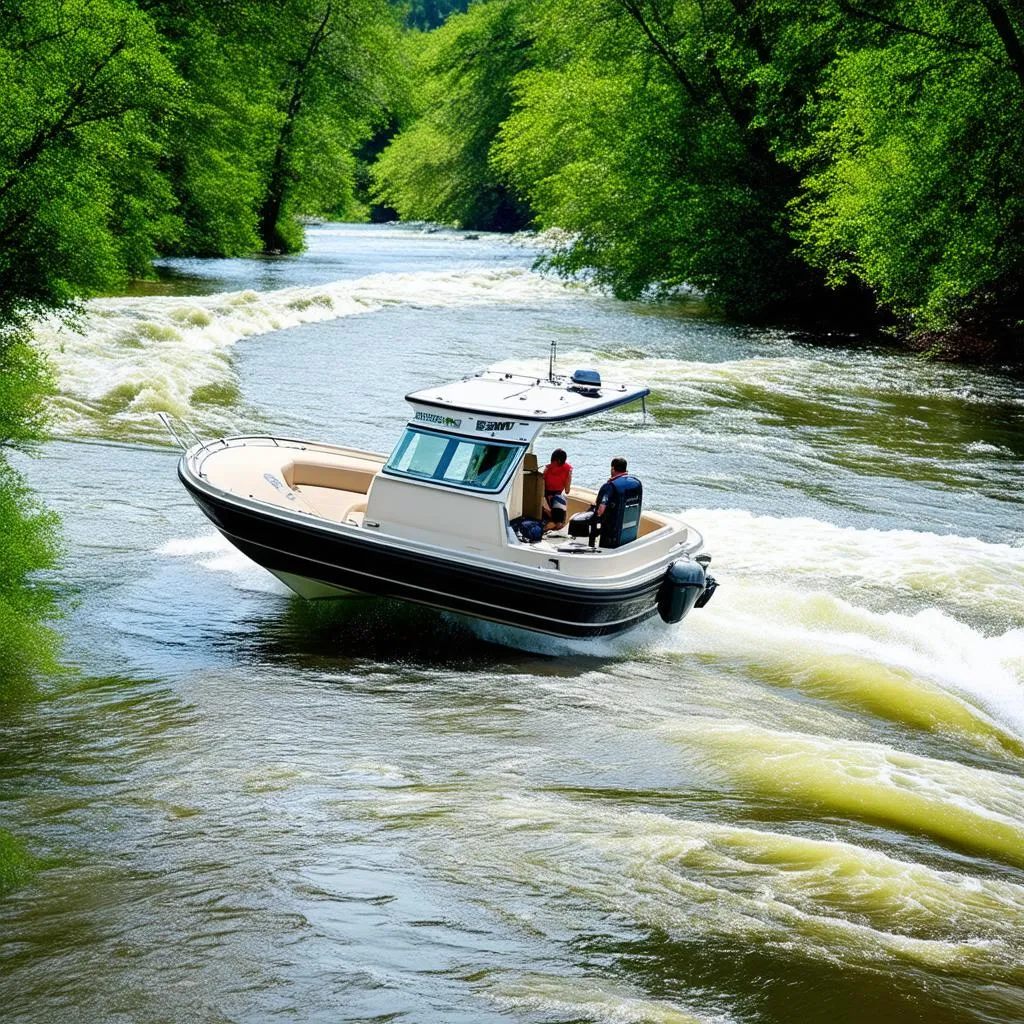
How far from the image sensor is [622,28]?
34625 millimetres

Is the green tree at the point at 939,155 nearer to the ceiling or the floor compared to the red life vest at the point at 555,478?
nearer to the ceiling

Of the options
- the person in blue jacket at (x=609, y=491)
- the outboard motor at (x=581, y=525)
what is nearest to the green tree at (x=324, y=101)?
the outboard motor at (x=581, y=525)

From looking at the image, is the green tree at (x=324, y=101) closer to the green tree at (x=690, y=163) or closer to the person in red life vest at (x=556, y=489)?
the green tree at (x=690, y=163)

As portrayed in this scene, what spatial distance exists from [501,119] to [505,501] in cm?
5002

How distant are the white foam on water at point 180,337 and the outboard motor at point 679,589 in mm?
6713

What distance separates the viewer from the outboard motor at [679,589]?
40.9ft

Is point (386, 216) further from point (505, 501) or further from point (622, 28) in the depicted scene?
point (505, 501)

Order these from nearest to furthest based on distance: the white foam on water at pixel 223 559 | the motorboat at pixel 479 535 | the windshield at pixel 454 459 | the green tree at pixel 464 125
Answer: the motorboat at pixel 479 535 → the windshield at pixel 454 459 → the white foam on water at pixel 223 559 → the green tree at pixel 464 125

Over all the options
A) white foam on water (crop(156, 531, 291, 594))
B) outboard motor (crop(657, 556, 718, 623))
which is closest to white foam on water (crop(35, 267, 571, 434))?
white foam on water (crop(156, 531, 291, 594))

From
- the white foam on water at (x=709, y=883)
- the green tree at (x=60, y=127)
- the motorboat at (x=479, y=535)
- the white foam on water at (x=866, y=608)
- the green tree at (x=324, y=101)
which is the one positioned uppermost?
the green tree at (x=324, y=101)

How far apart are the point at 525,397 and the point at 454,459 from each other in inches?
38.5

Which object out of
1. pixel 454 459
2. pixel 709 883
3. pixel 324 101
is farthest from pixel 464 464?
pixel 324 101

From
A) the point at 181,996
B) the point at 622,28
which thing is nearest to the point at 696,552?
the point at 181,996

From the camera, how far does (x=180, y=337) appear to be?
86.1ft
